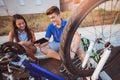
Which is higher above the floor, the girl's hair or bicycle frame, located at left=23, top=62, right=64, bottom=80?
the girl's hair

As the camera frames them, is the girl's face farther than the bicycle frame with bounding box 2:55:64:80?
Yes

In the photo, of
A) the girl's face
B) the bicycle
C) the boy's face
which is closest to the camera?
the bicycle

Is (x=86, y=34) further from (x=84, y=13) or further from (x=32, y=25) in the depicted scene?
(x=84, y=13)

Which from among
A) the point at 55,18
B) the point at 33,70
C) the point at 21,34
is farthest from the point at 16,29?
the point at 33,70

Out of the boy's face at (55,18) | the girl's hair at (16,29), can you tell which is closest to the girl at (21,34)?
the girl's hair at (16,29)

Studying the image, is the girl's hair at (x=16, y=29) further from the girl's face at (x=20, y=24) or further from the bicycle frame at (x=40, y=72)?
the bicycle frame at (x=40, y=72)

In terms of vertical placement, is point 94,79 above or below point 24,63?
below

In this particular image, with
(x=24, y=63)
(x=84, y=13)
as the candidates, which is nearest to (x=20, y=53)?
(x=24, y=63)

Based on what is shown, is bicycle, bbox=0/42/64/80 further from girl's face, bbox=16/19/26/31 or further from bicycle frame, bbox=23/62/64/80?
girl's face, bbox=16/19/26/31

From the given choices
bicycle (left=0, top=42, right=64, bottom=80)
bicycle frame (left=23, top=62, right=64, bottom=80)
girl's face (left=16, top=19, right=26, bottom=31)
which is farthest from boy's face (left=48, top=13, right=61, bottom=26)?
bicycle frame (left=23, top=62, right=64, bottom=80)

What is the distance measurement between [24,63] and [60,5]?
132cm

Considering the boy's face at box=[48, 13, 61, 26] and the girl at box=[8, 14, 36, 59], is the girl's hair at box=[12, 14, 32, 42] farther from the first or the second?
the boy's face at box=[48, 13, 61, 26]

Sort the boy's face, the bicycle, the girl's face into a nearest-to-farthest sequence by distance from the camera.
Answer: the bicycle → the boy's face → the girl's face

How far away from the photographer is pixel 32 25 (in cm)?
272
